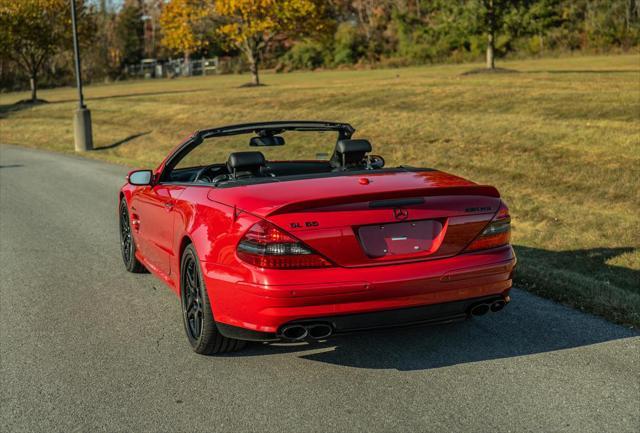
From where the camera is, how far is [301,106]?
29.7 meters

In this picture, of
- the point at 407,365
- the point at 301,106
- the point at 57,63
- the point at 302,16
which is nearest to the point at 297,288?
the point at 407,365

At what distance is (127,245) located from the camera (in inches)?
308

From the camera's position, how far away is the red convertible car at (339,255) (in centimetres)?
447

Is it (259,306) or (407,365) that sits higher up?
(259,306)

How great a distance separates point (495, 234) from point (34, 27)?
48407mm

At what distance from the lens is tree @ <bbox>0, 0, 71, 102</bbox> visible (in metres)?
47.8

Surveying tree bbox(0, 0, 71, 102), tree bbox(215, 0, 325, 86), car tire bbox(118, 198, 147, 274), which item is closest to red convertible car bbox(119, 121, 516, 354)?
car tire bbox(118, 198, 147, 274)

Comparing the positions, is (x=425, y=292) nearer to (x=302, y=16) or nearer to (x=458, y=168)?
(x=458, y=168)

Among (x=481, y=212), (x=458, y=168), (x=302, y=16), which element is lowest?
(x=458, y=168)

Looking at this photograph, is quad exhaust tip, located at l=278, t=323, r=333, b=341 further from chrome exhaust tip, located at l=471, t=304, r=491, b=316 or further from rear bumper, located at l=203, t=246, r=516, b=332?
chrome exhaust tip, located at l=471, t=304, r=491, b=316

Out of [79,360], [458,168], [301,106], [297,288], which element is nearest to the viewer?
[297,288]

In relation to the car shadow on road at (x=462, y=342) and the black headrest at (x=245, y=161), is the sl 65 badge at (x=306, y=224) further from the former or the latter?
the black headrest at (x=245, y=161)

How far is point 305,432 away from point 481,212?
5.52 ft

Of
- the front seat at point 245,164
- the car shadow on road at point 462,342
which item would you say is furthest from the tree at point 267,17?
the car shadow on road at point 462,342
